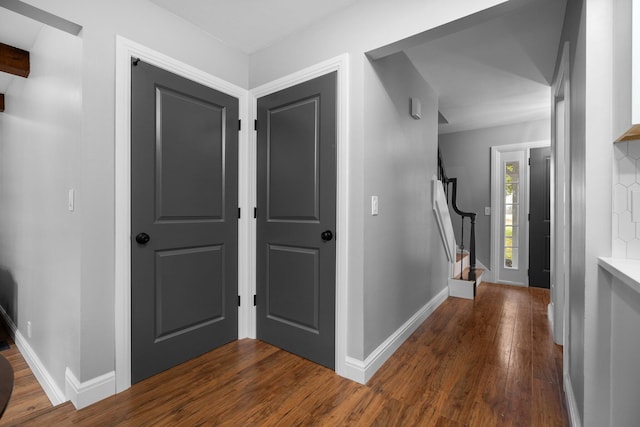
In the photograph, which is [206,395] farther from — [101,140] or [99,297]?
[101,140]

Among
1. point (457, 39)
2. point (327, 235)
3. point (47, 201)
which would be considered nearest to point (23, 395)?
point (47, 201)

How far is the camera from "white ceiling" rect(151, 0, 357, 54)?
77.9 inches

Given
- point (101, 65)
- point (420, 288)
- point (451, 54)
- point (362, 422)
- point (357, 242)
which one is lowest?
point (362, 422)

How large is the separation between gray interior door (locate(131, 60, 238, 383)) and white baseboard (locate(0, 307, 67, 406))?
67 cm

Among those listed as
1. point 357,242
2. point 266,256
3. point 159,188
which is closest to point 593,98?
point 357,242

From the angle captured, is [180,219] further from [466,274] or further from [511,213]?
[511,213]

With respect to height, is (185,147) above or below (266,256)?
above

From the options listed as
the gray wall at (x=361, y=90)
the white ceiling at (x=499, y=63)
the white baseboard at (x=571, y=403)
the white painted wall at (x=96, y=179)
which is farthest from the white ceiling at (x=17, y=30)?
the white baseboard at (x=571, y=403)

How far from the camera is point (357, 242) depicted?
200 centimetres

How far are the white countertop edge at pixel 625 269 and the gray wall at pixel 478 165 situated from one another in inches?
156

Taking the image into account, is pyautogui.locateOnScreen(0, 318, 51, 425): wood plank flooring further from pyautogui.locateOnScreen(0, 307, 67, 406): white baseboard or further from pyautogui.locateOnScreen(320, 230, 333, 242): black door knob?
pyautogui.locateOnScreen(320, 230, 333, 242): black door knob

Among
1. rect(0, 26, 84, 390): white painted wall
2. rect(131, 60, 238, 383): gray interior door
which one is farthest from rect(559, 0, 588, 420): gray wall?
rect(0, 26, 84, 390): white painted wall

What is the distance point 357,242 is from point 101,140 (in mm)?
1584

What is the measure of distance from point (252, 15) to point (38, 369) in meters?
3.05
